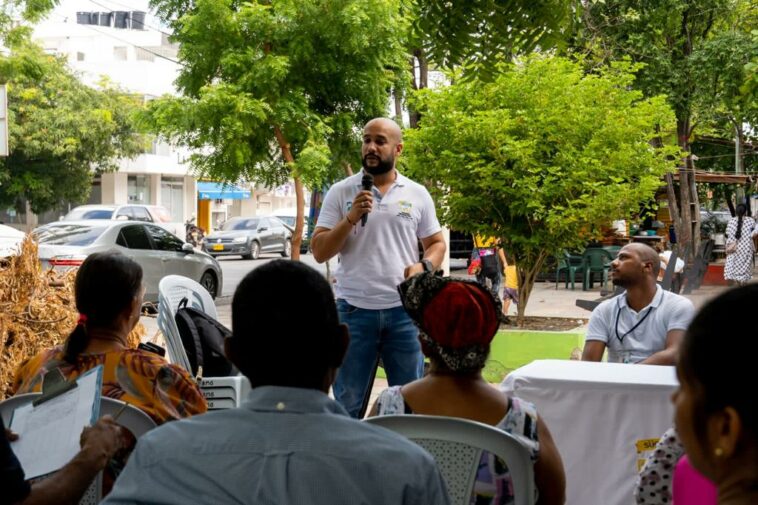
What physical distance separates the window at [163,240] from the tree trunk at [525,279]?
24.1 ft

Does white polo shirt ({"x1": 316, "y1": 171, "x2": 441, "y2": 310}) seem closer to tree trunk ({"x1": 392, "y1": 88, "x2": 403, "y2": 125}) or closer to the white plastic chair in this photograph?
the white plastic chair

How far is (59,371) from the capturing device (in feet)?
9.67

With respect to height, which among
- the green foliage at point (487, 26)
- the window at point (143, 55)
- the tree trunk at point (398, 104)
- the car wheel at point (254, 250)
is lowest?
the car wheel at point (254, 250)

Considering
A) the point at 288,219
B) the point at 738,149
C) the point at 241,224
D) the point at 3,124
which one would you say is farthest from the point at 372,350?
the point at 288,219

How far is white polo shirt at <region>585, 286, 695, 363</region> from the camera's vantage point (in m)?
5.14

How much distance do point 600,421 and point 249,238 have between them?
99.4ft

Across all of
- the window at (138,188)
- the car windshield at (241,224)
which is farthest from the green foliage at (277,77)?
→ the window at (138,188)

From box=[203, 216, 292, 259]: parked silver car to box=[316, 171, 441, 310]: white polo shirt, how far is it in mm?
27786

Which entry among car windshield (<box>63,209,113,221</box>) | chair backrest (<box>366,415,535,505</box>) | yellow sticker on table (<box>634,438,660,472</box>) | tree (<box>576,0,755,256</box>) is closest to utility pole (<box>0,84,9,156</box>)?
yellow sticker on table (<box>634,438,660,472</box>)

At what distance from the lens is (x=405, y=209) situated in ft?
16.2

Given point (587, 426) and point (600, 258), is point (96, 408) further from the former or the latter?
point (600, 258)

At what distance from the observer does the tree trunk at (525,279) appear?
1071cm

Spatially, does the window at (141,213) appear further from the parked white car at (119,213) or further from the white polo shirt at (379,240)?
the white polo shirt at (379,240)

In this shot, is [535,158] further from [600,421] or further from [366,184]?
[600,421]
